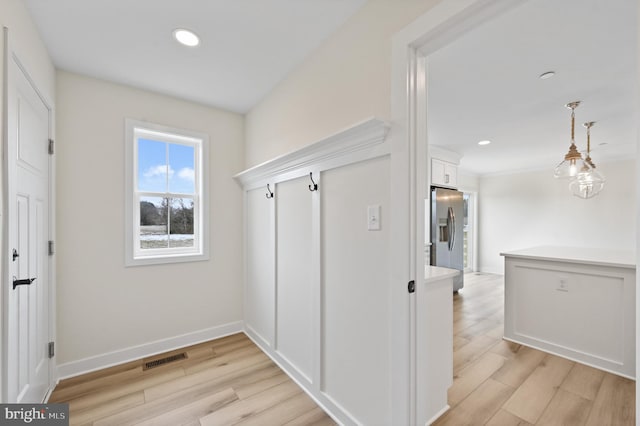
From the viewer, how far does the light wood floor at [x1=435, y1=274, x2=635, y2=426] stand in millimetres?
1711

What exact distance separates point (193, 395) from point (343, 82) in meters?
2.37

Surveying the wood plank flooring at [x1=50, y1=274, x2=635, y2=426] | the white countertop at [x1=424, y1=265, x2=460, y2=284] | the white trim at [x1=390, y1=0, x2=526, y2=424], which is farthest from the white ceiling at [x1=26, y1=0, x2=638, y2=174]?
the wood plank flooring at [x1=50, y1=274, x2=635, y2=426]

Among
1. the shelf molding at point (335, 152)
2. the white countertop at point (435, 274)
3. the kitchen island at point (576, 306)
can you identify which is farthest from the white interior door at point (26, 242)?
the kitchen island at point (576, 306)

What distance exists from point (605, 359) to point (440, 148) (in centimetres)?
314

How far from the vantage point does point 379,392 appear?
4.62 feet

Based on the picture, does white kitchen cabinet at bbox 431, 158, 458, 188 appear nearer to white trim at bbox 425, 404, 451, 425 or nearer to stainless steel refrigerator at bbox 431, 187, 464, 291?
stainless steel refrigerator at bbox 431, 187, 464, 291

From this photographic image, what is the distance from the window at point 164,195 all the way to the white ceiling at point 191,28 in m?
0.50

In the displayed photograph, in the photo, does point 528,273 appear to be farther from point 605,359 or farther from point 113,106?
point 113,106

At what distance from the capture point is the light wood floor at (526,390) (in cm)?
171

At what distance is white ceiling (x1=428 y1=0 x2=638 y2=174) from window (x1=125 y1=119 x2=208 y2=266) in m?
2.39

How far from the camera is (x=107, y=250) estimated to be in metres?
2.31

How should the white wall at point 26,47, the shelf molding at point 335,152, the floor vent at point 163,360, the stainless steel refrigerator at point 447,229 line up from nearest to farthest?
Answer: the white wall at point 26,47
the shelf molding at point 335,152
the floor vent at point 163,360
the stainless steel refrigerator at point 447,229

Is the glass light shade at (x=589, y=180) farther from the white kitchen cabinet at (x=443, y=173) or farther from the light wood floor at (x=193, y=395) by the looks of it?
the light wood floor at (x=193, y=395)

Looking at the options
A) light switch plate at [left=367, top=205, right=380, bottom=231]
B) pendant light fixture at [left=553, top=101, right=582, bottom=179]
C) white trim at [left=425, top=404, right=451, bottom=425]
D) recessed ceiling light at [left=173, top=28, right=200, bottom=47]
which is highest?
recessed ceiling light at [left=173, top=28, right=200, bottom=47]
